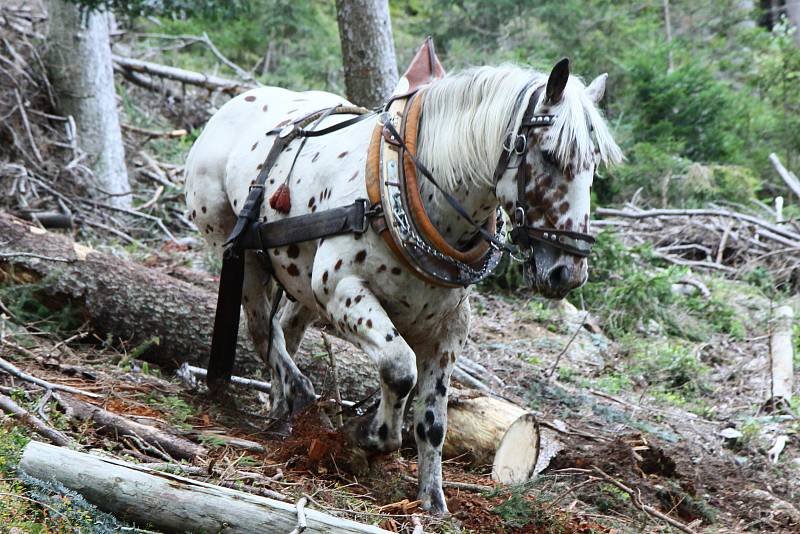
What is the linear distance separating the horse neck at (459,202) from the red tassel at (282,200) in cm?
85

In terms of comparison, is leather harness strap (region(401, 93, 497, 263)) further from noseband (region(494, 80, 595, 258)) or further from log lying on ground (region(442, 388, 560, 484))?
log lying on ground (region(442, 388, 560, 484))

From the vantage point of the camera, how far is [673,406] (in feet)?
22.5

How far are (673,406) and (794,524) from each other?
6.71 feet

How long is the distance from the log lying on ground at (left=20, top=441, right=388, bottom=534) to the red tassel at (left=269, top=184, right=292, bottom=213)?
5.30 feet

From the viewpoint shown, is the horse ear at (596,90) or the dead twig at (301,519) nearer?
the dead twig at (301,519)

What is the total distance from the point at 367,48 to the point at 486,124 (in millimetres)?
3644

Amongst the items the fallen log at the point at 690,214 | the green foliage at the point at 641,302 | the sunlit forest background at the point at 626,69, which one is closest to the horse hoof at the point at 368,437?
the green foliage at the point at 641,302

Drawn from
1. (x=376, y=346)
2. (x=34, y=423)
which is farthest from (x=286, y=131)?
(x=34, y=423)

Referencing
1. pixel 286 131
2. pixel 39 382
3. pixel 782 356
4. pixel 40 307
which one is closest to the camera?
pixel 39 382

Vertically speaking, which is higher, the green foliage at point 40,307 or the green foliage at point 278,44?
the green foliage at point 278,44

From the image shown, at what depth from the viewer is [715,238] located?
11125 millimetres

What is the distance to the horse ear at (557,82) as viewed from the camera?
143 inches

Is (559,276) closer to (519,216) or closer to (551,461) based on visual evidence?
(519,216)

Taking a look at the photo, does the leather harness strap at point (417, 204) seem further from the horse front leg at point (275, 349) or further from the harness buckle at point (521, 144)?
the horse front leg at point (275, 349)
